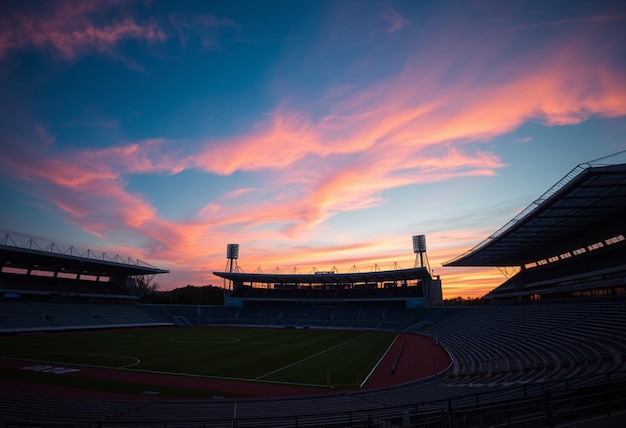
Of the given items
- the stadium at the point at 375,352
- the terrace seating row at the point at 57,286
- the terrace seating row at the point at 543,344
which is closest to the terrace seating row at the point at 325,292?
the stadium at the point at 375,352

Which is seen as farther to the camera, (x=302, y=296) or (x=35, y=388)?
(x=302, y=296)

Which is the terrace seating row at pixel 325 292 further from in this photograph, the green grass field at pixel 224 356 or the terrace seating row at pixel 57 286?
the green grass field at pixel 224 356

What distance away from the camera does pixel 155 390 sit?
26.2m

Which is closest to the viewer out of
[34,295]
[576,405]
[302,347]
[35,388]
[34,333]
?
[576,405]

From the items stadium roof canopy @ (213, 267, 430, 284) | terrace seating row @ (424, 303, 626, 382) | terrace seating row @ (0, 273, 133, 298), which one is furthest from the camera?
stadium roof canopy @ (213, 267, 430, 284)

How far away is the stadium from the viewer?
47.7ft

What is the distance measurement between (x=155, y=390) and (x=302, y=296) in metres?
73.8

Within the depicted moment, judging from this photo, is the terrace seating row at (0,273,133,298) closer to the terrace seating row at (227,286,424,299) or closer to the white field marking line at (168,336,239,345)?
the terrace seating row at (227,286,424,299)

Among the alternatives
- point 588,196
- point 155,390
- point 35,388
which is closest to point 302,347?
point 155,390

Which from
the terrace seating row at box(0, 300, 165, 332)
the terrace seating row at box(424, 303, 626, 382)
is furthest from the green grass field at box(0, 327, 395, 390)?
the terrace seating row at box(424, 303, 626, 382)

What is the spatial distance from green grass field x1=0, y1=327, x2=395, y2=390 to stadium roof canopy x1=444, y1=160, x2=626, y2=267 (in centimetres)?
2236

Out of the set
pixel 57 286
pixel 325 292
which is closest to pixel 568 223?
pixel 325 292

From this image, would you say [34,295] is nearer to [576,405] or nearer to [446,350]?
[446,350]

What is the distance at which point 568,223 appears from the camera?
4034cm
